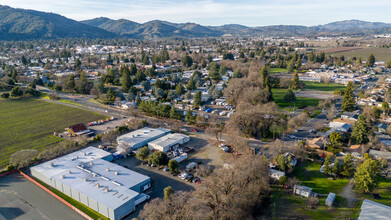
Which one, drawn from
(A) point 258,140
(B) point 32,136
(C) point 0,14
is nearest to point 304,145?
(A) point 258,140

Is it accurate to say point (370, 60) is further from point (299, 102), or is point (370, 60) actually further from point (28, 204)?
point (28, 204)

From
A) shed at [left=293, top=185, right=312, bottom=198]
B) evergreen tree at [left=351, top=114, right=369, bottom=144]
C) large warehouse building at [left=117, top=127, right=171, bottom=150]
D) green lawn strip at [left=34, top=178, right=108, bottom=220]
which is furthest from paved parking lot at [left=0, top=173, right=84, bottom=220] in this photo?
evergreen tree at [left=351, top=114, right=369, bottom=144]

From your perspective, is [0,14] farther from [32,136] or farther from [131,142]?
[131,142]

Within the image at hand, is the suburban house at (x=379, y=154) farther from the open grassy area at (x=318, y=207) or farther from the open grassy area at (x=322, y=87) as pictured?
the open grassy area at (x=322, y=87)

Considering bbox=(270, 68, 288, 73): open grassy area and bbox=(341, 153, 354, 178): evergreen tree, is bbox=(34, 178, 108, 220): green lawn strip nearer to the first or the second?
bbox=(341, 153, 354, 178): evergreen tree

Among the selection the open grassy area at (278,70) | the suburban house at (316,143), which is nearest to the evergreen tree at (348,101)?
the suburban house at (316,143)

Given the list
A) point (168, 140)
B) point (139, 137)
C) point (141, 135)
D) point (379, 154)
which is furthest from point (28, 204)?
point (379, 154)
